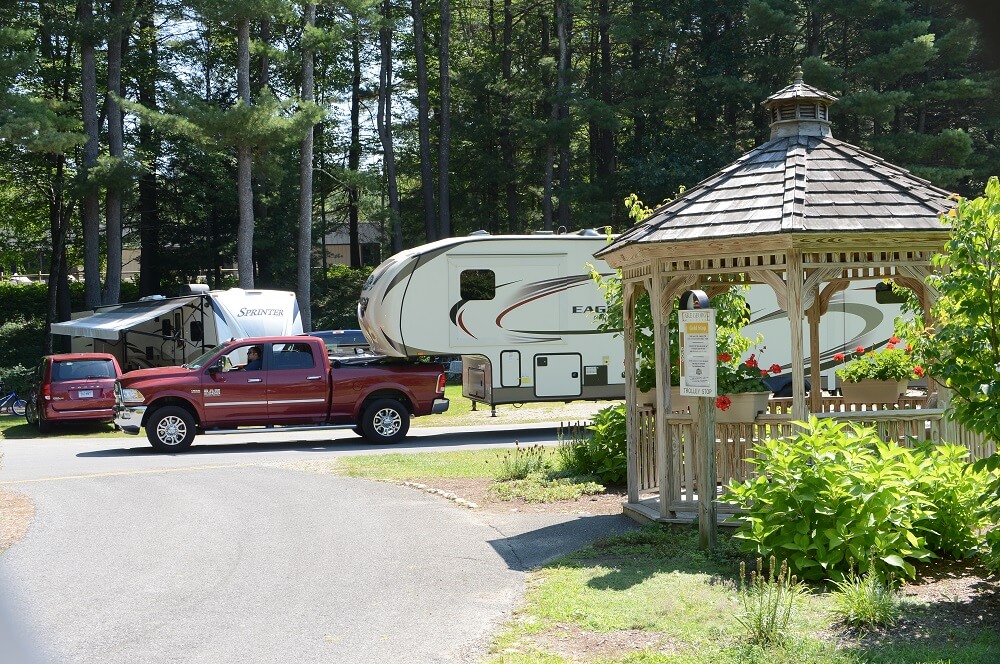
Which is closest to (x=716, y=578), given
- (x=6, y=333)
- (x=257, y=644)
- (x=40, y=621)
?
(x=257, y=644)

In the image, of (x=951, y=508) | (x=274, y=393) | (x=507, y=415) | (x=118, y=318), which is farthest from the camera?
(x=118, y=318)

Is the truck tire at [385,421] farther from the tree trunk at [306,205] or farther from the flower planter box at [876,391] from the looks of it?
the tree trunk at [306,205]

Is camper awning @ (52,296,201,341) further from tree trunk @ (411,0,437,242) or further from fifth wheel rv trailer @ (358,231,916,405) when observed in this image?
tree trunk @ (411,0,437,242)

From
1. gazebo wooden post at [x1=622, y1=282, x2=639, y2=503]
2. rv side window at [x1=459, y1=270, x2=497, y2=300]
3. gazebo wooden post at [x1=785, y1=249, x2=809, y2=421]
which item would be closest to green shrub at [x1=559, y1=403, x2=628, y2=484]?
gazebo wooden post at [x1=622, y1=282, x2=639, y2=503]

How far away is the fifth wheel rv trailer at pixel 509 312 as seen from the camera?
1886cm

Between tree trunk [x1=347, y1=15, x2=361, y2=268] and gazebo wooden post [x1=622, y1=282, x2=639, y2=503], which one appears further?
tree trunk [x1=347, y1=15, x2=361, y2=268]

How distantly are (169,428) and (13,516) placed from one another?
6.35 metres

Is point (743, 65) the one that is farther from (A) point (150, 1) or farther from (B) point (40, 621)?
(B) point (40, 621)

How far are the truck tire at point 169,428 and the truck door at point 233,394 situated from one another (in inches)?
14.9

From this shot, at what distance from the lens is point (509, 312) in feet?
63.6

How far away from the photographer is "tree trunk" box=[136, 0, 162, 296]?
38.5m

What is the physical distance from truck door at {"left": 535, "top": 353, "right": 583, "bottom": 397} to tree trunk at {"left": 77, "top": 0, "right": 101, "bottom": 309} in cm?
1876

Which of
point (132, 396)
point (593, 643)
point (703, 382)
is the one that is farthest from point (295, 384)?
point (593, 643)

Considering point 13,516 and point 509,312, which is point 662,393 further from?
point 509,312
